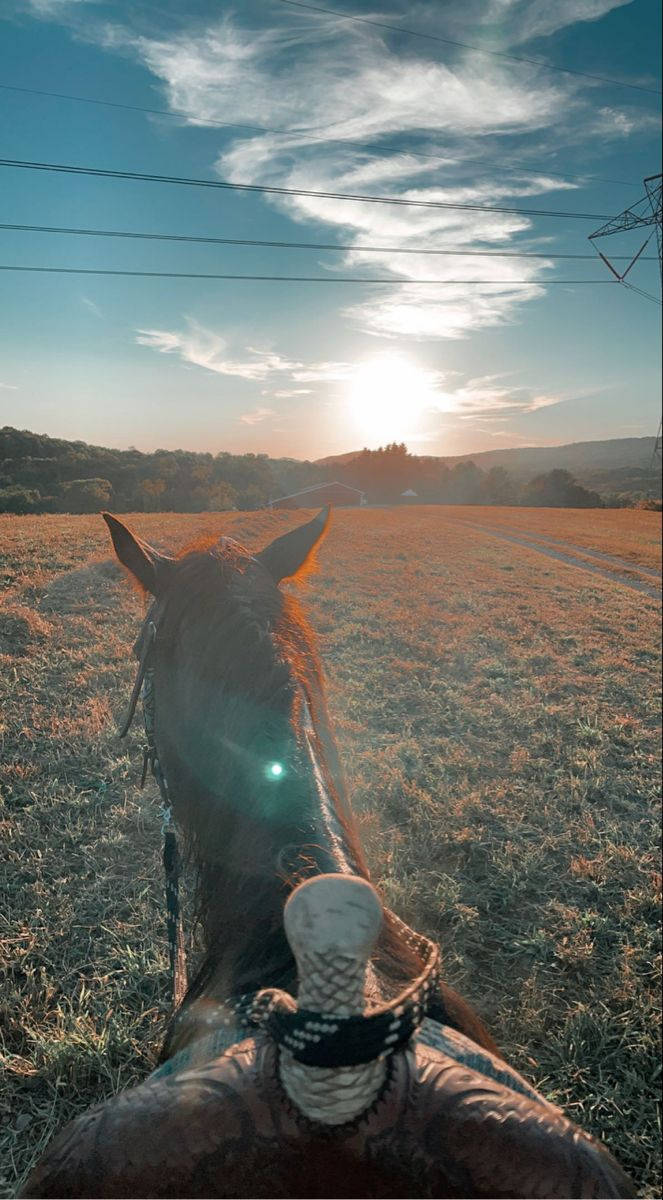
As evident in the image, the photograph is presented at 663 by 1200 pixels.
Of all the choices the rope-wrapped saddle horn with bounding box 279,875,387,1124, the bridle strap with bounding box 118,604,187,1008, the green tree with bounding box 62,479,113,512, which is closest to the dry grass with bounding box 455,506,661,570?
the green tree with bounding box 62,479,113,512

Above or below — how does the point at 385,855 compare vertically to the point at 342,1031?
below

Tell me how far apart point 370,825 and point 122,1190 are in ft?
12.2

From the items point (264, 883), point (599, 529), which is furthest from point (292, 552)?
point (599, 529)

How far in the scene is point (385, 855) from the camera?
3.93 m

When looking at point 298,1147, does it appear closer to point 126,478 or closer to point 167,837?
point 167,837

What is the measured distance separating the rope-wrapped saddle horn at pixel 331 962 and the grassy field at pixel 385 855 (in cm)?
223

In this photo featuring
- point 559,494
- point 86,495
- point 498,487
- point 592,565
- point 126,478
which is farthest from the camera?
point 498,487

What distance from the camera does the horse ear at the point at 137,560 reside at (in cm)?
208

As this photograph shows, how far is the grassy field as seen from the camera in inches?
98.4

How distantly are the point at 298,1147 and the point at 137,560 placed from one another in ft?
5.75

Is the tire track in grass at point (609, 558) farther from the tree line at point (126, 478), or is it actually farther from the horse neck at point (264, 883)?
the horse neck at point (264, 883)

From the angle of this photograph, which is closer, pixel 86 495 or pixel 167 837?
pixel 167 837

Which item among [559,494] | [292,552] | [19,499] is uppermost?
[559,494]

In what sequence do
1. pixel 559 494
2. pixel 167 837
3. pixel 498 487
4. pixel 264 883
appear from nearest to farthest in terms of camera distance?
pixel 264 883 → pixel 167 837 → pixel 559 494 → pixel 498 487
